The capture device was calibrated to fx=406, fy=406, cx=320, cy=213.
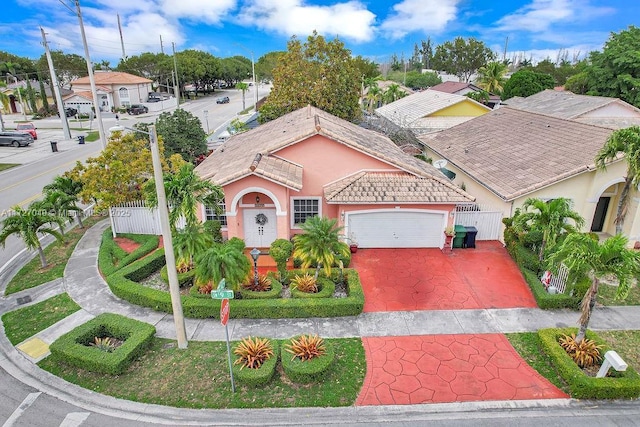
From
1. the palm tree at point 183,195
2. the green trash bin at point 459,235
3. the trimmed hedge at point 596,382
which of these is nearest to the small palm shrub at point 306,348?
the palm tree at point 183,195

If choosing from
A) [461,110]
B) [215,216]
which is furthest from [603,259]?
[461,110]

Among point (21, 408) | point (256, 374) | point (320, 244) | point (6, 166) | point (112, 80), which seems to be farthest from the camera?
point (112, 80)

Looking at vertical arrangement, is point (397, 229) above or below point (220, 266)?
below

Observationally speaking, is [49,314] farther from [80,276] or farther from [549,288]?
[549,288]

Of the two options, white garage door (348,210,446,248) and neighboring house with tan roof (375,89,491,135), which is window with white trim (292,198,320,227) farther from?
neighboring house with tan roof (375,89,491,135)

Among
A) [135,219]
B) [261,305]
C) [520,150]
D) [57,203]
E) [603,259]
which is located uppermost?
[520,150]

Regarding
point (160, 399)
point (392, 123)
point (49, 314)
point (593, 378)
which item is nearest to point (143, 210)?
point (49, 314)

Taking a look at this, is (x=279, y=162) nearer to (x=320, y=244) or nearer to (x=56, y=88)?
(x=320, y=244)
